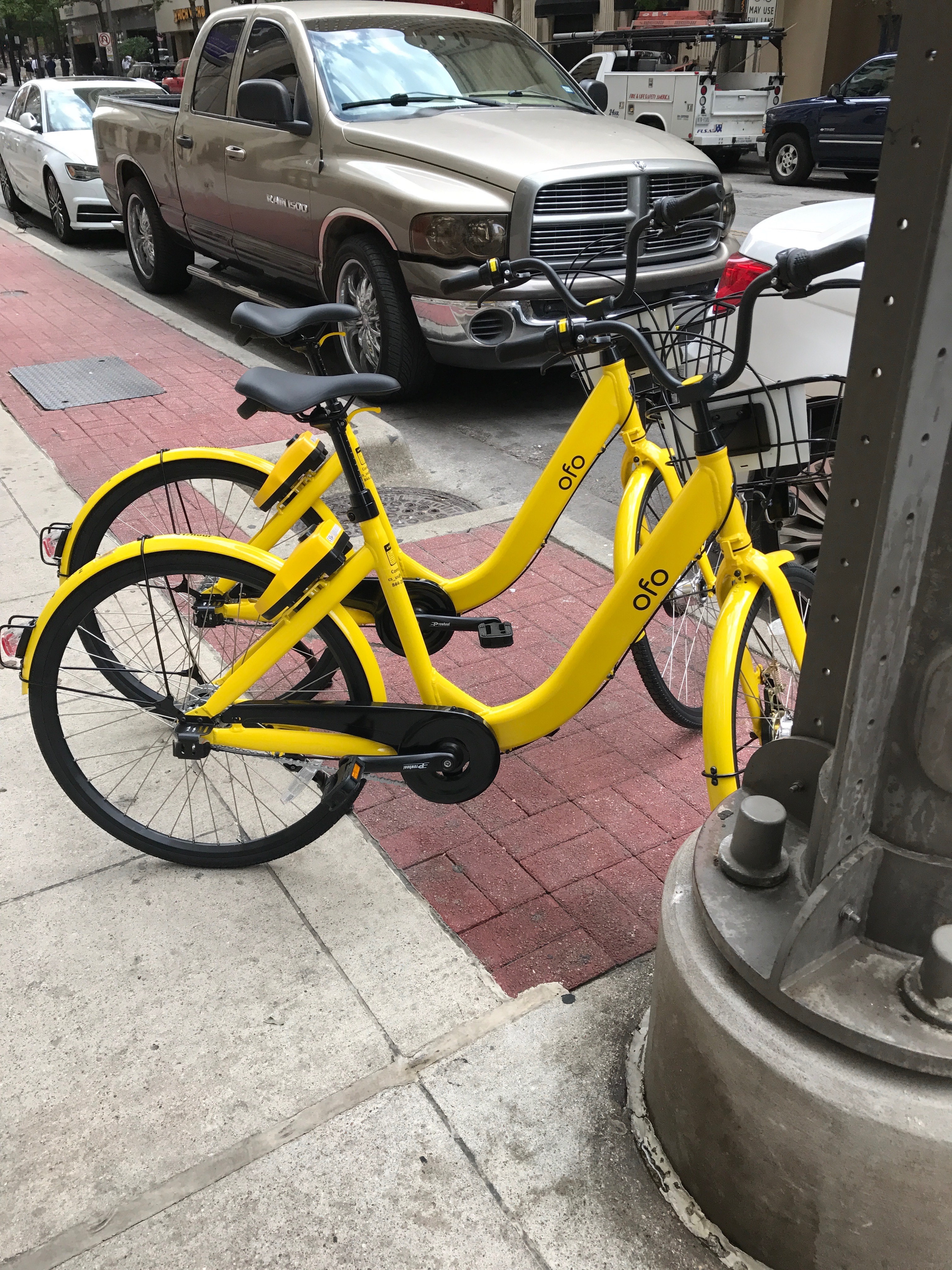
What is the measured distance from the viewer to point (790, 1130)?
166 centimetres

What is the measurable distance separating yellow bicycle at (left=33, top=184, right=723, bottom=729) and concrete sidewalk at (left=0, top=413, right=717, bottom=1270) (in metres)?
0.81

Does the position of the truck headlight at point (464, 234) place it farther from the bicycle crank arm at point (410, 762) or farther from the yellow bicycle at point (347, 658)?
the bicycle crank arm at point (410, 762)

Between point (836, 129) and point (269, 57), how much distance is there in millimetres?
12709

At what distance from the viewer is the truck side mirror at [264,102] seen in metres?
6.53

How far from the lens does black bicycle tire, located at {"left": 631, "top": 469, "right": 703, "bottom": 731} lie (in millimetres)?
3160

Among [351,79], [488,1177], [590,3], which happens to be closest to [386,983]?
[488,1177]

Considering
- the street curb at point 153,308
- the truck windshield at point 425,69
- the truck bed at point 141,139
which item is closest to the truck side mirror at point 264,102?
the truck windshield at point 425,69

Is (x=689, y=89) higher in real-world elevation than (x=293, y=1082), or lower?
higher

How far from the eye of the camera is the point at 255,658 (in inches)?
103

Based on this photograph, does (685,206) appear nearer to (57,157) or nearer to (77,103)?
(57,157)

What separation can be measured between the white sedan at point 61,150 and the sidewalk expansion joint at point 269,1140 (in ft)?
38.3

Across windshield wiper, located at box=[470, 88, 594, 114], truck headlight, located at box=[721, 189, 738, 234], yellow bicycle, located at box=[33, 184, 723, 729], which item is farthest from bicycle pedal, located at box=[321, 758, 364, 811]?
windshield wiper, located at box=[470, 88, 594, 114]

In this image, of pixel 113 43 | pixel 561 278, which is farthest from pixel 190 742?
pixel 113 43

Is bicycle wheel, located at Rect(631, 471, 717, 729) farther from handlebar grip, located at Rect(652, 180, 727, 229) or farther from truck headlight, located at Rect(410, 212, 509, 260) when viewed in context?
truck headlight, located at Rect(410, 212, 509, 260)
